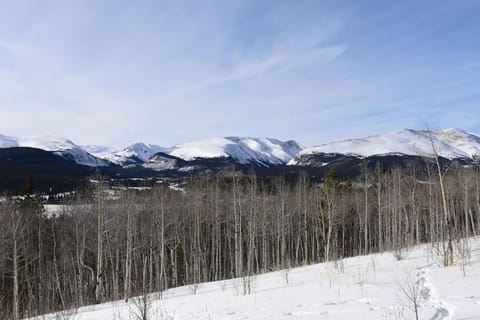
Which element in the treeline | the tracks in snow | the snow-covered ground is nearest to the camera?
the tracks in snow

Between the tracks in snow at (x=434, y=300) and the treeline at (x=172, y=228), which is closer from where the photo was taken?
the tracks in snow at (x=434, y=300)

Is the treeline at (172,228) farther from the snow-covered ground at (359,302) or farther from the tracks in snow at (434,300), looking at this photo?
the tracks in snow at (434,300)

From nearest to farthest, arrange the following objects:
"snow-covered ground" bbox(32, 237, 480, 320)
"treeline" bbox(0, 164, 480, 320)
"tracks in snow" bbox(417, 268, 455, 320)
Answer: "tracks in snow" bbox(417, 268, 455, 320)
"snow-covered ground" bbox(32, 237, 480, 320)
"treeline" bbox(0, 164, 480, 320)

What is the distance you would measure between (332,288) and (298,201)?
37979 mm

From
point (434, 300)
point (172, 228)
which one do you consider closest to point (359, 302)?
point (434, 300)

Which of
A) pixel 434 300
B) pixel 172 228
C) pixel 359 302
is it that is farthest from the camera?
pixel 172 228

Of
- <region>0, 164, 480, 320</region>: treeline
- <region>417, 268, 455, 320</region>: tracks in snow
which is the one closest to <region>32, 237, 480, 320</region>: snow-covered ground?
<region>417, 268, 455, 320</region>: tracks in snow

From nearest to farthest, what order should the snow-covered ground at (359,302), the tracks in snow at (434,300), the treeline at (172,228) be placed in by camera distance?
the tracks in snow at (434,300) < the snow-covered ground at (359,302) < the treeline at (172,228)

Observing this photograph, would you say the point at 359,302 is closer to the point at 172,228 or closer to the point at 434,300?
Result: the point at 434,300

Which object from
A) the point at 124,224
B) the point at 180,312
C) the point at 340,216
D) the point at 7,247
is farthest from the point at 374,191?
the point at 180,312

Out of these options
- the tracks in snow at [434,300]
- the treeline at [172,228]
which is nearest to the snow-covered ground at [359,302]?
the tracks in snow at [434,300]

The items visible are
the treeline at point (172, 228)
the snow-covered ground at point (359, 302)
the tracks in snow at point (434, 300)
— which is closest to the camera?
the tracks in snow at point (434, 300)

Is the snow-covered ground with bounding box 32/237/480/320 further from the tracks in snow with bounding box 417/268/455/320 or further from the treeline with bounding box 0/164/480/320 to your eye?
the treeline with bounding box 0/164/480/320

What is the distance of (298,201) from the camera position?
5119cm
